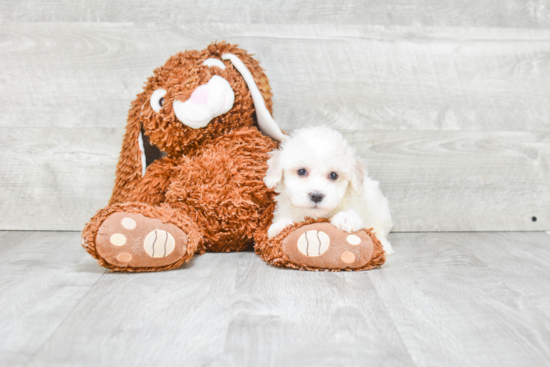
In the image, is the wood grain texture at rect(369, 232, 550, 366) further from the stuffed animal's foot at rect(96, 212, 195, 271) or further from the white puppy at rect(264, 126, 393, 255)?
the stuffed animal's foot at rect(96, 212, 195, 271)

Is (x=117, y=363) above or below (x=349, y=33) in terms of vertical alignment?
below

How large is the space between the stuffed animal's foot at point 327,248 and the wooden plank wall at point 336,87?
18.3 inches

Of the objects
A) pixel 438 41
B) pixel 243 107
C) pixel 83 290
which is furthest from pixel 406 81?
pixel 83 290

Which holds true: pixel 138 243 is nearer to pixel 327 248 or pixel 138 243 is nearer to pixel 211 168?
pixel 211 168

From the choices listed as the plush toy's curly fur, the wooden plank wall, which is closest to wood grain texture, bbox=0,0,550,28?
the wooden plank wall

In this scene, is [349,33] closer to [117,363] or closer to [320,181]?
[320,181]

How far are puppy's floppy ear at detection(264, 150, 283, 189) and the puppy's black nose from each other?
3.6 inches

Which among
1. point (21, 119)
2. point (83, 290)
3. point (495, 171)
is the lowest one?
point (83, 290)

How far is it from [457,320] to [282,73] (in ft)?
2.83

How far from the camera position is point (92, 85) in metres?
1.41

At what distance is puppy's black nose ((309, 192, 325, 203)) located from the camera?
1021 millimetres

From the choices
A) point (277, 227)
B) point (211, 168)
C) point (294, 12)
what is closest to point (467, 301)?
point (277, 227)

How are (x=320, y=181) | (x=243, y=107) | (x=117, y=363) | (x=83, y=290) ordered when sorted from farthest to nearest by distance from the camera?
(x=243, y=107) < (x=320, y=181) < (x=83, y=290) < (x=117, y=363)

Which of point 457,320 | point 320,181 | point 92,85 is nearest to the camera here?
point 457,320
